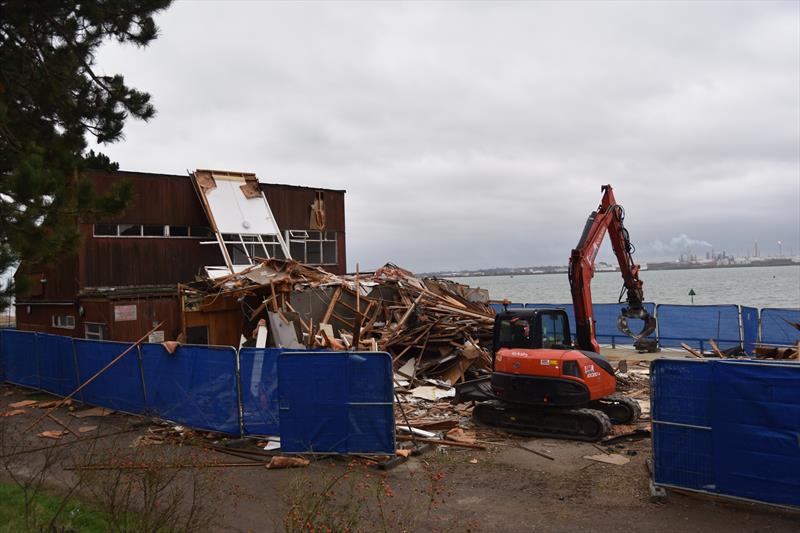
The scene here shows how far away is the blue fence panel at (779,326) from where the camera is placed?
865 inches

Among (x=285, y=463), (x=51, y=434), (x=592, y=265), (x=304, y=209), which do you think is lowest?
(x=51, y=434)

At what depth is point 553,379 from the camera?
40.0 feet

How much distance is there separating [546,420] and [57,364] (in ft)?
44.4

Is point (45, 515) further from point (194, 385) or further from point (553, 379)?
point (553, 379)

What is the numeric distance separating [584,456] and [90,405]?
488 inches

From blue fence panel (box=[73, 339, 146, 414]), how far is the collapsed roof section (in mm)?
7117

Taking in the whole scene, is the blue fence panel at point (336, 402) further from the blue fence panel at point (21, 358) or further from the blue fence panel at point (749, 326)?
the blue fence panel at point (749, 326)

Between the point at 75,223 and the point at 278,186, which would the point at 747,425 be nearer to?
the point at 75,223

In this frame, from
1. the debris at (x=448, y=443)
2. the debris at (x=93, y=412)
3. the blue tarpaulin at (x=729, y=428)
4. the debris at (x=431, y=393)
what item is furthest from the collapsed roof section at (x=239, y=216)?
the blue tarpaulin at (x=729, y=428)

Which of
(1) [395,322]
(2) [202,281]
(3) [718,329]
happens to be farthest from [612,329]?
(2) [202,281]

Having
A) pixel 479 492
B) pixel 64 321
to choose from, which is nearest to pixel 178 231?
pixel 64 321

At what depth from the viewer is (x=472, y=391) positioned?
49.1ft

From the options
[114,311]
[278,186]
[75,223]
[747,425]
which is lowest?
[747,425]

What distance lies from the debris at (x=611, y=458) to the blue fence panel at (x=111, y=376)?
9.70m
